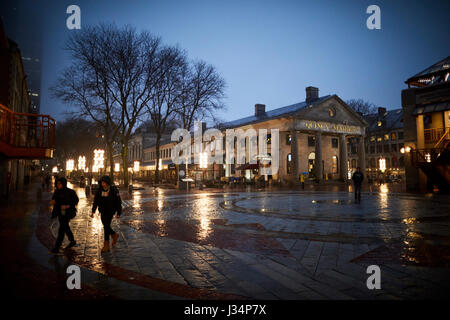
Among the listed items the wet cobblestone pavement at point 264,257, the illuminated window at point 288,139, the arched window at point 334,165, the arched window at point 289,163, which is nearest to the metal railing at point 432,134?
the wet cobblestone pavement at point 264,257

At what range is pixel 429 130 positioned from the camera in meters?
20.5

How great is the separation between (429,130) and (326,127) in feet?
61.8

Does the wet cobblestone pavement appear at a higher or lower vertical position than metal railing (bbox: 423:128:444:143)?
lower

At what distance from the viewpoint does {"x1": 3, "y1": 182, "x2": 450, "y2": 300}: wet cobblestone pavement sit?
150 inches

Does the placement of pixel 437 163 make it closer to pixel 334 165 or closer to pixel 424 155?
pixel 424 155

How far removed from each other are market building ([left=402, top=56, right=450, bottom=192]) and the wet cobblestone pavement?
41.5 ft

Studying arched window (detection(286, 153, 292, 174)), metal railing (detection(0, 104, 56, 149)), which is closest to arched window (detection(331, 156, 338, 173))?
arched window (detection(286, 153, 292, 174))

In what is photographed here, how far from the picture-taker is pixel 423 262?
4906mm

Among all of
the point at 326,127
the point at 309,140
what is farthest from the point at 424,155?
the point at 309,140

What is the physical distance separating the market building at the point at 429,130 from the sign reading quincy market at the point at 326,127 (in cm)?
1583

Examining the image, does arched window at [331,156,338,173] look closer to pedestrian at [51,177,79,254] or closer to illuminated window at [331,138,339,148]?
illuminated window at [331,138,339,148]

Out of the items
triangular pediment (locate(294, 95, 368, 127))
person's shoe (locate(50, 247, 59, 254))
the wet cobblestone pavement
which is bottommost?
the wet cobblestone pavement

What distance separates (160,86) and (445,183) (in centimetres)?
2538

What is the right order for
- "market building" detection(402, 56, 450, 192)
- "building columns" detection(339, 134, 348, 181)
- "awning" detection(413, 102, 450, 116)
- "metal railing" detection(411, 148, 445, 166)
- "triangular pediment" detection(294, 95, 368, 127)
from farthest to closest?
"building columns" detection(339, 134, 348, 181)
"triangular pediment" detection(294, 95, 368, 127)
"market building" detection(402, 56, 450, 192)
"metal railing" detection(411, 148, 445, 166)
"awning" detection(413, 102, 450, 116)
